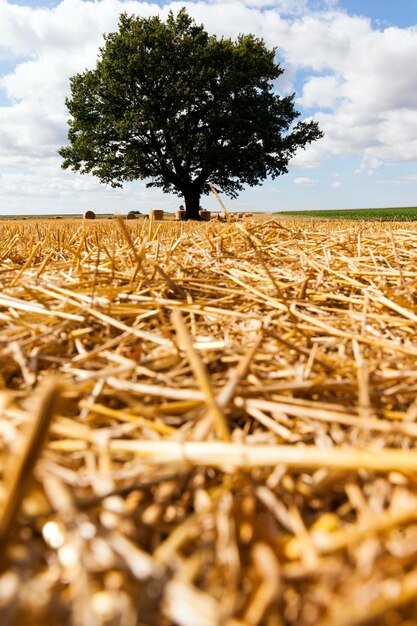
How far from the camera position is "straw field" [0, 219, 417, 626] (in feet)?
1.95

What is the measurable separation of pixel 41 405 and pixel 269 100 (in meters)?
26.4

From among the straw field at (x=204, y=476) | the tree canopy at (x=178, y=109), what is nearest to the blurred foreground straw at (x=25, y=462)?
the straw field at (x=204, y=476)

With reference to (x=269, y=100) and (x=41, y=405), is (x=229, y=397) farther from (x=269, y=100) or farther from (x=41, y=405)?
(x=269, y=100)

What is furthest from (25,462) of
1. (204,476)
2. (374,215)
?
(374,215)

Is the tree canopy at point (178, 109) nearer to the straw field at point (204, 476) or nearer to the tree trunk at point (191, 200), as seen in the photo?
the tree trunk at point (191, 200)

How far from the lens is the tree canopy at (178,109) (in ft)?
72.5

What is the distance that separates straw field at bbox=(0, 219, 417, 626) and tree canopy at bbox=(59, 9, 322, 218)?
22.1 metres

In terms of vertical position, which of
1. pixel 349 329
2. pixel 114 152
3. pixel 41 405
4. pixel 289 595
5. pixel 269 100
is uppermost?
pixel 269 100

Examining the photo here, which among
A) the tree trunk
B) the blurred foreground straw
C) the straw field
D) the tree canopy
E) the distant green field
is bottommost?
the distant green field

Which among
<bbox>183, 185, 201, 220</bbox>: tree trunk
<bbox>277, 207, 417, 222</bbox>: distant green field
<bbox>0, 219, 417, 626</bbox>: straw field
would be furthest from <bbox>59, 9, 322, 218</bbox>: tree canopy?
<bbox>0, 219, 417, 626</bbox>: straw field

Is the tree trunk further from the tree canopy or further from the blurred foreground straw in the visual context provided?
the blurred foreground straw

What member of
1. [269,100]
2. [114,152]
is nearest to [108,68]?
[114,152]

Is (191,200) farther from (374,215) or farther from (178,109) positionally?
(374,215)

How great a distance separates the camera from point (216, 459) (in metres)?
0.73
